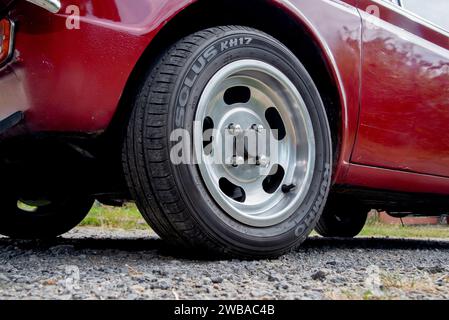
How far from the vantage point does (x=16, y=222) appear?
10.3 ft

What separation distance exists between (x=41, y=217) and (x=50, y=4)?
1783mm

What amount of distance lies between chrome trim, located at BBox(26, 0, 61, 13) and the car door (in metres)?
1.46

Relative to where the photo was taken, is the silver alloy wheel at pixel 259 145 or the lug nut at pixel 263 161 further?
the lug nut at pixel 263 161

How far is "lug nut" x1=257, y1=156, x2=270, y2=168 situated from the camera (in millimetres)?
2215

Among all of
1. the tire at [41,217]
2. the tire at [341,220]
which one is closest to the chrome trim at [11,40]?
the tire at [41,217]

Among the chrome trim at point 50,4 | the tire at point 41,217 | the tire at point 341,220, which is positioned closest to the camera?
the chrome trim at point 50,4

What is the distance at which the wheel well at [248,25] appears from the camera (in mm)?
2027

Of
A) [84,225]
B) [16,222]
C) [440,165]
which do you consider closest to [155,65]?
[16,222]

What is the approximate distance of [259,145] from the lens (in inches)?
87.6

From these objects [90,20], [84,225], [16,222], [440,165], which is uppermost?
[90,20]

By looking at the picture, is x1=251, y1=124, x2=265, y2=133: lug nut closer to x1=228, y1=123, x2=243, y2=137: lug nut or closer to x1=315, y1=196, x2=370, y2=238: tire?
x1=228, y1=123, x2=243, y2=137: lug nut

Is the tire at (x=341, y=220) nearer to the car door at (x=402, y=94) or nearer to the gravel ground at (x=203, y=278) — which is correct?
the car door at (x=402, y=94)
